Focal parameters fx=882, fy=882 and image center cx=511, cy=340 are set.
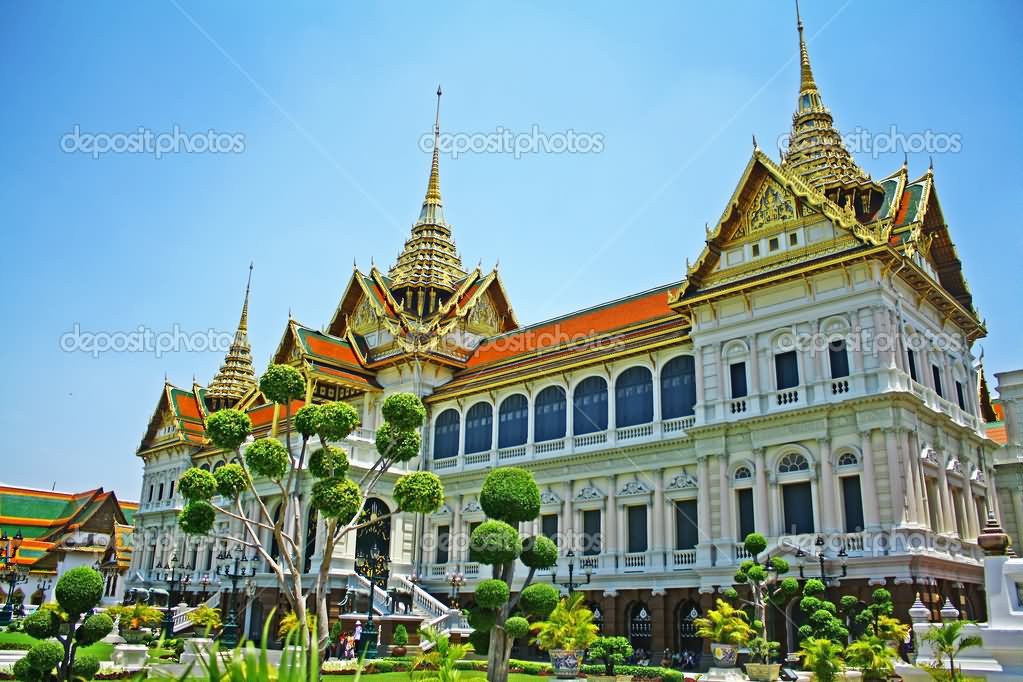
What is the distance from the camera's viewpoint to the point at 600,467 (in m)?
30.8

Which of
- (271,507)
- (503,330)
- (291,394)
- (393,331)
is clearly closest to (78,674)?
(291,394)

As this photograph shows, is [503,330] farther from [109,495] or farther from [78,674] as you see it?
[109,495]

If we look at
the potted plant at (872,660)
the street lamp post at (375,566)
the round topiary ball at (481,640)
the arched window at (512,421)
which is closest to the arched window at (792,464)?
the potted plant at (872,660)

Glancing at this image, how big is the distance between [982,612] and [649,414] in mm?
11462

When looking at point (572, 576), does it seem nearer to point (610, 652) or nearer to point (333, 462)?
point (610, 652)

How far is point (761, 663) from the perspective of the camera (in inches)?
717

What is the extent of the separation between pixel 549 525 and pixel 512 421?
15.3 ft

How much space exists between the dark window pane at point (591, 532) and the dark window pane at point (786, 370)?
8066mm

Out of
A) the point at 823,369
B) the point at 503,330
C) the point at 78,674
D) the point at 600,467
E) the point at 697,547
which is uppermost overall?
the point at 503,330

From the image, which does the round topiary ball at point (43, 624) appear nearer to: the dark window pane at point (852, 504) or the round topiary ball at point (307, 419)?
the round topiary ball at point (307, 419)

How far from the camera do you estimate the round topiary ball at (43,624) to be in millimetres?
14969

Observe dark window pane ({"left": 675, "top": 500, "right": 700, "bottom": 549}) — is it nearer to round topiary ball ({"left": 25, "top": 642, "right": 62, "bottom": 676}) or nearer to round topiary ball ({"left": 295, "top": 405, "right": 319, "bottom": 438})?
round topiary ball ({"left": 295, "top": 405, "right": 319, "bottom": 438})

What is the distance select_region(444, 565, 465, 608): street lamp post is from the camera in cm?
3056

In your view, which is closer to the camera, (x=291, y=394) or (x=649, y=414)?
(x=291, y=394)
